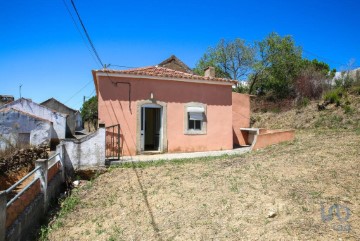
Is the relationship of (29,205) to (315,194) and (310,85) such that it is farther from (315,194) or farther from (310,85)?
(310,85)

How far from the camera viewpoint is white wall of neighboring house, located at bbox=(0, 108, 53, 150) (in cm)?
1696

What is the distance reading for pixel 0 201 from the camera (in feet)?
14.6

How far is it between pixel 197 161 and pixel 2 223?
7270mm

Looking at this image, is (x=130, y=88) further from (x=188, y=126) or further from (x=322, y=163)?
(x=322, y=163)

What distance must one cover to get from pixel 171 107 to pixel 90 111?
121 ft

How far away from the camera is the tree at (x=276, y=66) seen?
89.8ft

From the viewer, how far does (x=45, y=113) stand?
20875 mm

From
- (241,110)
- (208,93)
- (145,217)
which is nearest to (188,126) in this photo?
(208,93)

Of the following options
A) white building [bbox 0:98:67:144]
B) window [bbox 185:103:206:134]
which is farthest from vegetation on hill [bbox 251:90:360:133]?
white building [bbox 0:98:67:144]

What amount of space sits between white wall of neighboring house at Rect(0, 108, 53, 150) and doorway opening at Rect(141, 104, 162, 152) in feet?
23.6

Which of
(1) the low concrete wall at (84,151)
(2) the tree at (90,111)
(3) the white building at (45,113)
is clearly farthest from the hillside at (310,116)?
(2) the tree at (90,111)

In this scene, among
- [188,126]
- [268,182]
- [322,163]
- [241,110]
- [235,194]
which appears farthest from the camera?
[241,110]

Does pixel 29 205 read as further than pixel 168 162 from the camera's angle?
No

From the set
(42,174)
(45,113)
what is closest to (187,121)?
(42,174)
